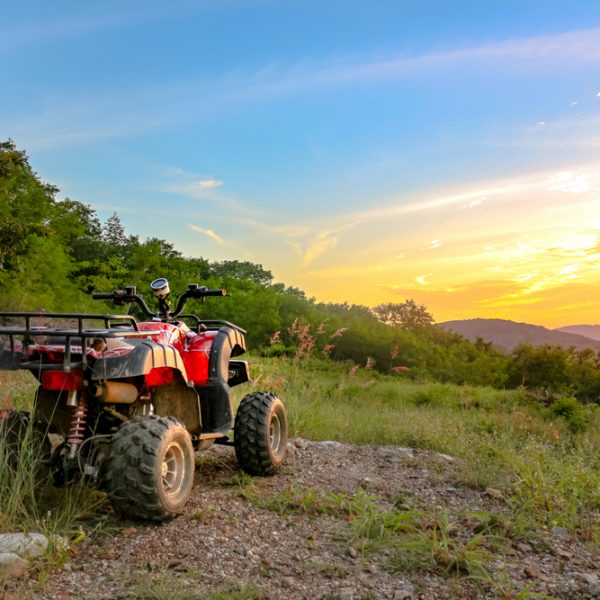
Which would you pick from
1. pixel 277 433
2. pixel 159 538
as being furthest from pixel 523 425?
pixel 159 538

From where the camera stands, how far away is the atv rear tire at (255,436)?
5.54 metres

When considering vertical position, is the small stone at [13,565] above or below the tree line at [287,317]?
below

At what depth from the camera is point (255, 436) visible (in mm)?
5531

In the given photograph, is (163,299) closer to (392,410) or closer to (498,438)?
(498,438)

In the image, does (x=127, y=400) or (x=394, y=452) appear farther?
(x=394, y=452)

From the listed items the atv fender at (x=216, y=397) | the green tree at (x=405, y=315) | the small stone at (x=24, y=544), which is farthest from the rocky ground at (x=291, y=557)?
the green tree at (x=405, y=315)

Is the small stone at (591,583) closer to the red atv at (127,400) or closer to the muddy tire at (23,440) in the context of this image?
the red atv at (127,400)

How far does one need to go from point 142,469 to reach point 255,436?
1.66 metres

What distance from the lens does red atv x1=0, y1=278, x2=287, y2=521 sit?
4016 mm

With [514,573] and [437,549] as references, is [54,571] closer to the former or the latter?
[437,549]

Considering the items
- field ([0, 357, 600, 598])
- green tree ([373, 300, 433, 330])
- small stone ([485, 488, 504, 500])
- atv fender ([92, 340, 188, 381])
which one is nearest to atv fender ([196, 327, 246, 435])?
field ([0, 357, 600, 598])

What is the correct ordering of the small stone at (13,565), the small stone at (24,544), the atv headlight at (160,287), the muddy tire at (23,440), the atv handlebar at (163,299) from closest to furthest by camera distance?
the small stone at (13,565) < the small stone at (24,544) < the muddy tire at (23,440) < the atv headlight at (160,287) < the atv handlebar at (163,299)

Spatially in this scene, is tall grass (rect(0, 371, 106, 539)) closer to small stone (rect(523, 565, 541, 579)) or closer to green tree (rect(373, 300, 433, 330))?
small stone (rect(523, 565, 541, 579))

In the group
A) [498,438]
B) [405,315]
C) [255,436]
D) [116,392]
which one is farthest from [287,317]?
[116,392]
